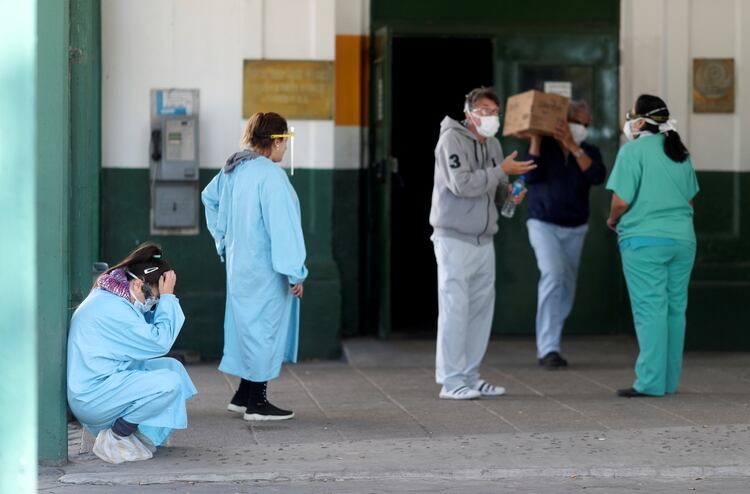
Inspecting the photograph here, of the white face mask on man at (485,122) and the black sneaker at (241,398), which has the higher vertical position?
the white face mask on man at (485,122)

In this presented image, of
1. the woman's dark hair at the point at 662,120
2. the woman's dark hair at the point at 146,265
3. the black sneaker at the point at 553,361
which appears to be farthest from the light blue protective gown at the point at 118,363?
the black sneaker at the point at 553,361

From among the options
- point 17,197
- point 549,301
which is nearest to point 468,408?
point 549,301

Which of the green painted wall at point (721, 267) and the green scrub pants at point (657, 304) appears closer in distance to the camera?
the green scrub pants at point (657, 304)

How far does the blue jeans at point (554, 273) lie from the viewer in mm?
10234

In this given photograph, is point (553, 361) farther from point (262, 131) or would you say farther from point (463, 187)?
point (262, 131)

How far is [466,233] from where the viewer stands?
8898 mm

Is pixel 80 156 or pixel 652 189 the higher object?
pixel 80 156

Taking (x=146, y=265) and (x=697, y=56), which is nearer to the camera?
(x=146, y=265)

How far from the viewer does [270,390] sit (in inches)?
372

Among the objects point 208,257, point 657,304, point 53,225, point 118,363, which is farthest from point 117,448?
point 208,257

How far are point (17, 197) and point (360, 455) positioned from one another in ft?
10.7

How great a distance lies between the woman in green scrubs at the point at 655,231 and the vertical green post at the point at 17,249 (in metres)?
5.27

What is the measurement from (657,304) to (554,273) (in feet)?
4.54

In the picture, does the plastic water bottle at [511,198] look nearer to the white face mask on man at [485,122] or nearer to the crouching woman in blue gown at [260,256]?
the white face mask on man at [485,122]
